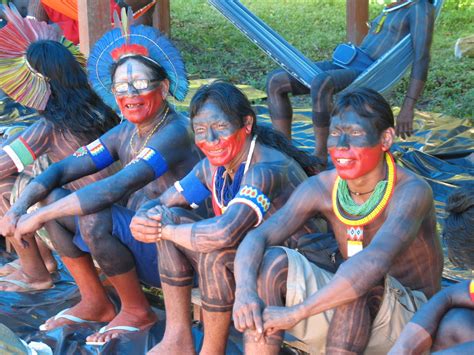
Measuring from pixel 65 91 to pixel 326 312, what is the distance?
1843 mm

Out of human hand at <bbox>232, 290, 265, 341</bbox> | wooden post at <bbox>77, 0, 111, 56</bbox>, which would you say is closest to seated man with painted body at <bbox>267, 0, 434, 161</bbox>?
wooden post at <bbox>77, 0, 111, 56</bbox>

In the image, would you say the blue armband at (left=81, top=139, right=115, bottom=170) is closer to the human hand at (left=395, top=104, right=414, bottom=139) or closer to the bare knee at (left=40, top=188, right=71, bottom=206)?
the bare knee at (left=40, top=188, right=71, bottom=206)

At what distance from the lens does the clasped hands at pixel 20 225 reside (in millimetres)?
3607

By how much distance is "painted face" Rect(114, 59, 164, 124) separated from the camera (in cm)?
370

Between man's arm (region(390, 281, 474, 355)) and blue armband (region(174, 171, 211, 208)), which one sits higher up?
blue armband (region(174, 171, 211, 208))

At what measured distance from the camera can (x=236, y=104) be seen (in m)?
3.23

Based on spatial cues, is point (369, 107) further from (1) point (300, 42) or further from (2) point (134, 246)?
(1) point (300, 42)

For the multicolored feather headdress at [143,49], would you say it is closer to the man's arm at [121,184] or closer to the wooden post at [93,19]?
the man's arm at [121,184]

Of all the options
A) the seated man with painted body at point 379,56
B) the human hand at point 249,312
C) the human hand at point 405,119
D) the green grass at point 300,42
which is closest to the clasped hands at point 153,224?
the human hand at point 249,312

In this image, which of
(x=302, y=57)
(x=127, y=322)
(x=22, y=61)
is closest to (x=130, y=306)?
(x=127, y=322)

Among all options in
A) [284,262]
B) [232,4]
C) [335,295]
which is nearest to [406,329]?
[335,295]

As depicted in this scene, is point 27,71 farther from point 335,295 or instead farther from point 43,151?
point 335,295

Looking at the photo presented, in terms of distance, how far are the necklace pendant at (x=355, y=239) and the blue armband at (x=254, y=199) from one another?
0.32m

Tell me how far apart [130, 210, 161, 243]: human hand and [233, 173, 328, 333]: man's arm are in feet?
1.33
